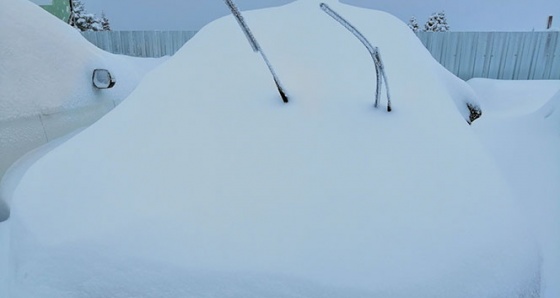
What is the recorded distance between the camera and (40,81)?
2.75 meters

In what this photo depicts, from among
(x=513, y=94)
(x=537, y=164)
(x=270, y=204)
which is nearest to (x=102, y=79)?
(x=270, y=204)

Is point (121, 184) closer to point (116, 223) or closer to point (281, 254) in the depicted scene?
point (116, 223)

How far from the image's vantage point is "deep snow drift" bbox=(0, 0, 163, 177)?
2.56m

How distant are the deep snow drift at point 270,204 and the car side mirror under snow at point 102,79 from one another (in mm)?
1646

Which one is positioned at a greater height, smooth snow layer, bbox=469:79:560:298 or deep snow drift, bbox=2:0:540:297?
deep snow drift, bbox=2:0:540:297

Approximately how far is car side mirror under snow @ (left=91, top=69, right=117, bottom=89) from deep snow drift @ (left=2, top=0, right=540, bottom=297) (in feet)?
5.40

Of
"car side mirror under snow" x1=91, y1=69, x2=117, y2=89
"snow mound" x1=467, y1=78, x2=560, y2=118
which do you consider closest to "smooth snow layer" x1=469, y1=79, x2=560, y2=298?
"snow mound" x1=467, y1=78, x2=560, y2=118

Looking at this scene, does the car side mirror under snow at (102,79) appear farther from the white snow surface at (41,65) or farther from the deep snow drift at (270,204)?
the deep snow drift at (270,204)

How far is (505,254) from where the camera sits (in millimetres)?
1146

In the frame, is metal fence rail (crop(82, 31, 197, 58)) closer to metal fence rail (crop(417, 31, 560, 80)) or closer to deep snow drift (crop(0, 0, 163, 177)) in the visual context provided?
metal fence rail (crop(417, 31, 560, 80))

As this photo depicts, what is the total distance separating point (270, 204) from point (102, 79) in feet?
8.66

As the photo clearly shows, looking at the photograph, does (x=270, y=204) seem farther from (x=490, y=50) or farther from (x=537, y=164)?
(x=490, y=50)

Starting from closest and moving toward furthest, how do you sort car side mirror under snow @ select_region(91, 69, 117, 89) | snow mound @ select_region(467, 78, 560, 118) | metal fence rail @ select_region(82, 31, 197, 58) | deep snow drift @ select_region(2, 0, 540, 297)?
deep snow drift @ select_region(2, 0, 540, 297) → car side mirror under snow @ select_region(91, 69, 117, 89) → snow mound @ select_region(467, 78, 560, 118) → metal fence rail @ select_region(82, 31, 197, 58)

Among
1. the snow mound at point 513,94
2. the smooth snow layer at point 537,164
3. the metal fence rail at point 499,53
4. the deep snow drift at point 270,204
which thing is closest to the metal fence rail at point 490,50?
the metal fence rail at point 499,53
